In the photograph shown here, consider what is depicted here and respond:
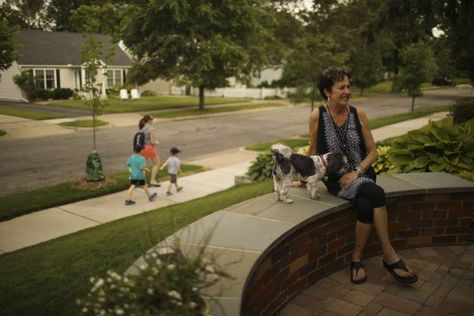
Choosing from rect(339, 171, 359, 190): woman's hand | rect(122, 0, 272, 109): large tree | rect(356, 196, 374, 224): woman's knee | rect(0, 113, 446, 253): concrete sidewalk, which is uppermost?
rect(122, 0, 272, 109): large tree

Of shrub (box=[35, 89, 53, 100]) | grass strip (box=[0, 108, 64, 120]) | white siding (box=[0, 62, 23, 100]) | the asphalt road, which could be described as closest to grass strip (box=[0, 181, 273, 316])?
white siding (box=[0, 62, 23, 100])

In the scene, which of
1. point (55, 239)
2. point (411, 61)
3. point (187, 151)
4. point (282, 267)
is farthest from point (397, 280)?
point (411, 61)

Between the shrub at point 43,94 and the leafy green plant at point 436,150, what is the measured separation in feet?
31.3

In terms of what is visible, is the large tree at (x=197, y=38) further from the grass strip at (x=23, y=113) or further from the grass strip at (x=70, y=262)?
the grass strip at (x=70, y=262)

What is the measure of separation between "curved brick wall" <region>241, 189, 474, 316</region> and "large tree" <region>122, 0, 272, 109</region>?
2116 centimetres

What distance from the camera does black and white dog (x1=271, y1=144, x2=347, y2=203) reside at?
3.87 m

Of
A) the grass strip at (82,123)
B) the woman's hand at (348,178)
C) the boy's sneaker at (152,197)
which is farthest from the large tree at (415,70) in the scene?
the woman's hand at (348,178)

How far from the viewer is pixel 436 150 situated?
230 inches

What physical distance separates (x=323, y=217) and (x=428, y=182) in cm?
157

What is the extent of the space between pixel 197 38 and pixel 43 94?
14873 mm

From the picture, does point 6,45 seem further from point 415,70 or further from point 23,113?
point 415,70

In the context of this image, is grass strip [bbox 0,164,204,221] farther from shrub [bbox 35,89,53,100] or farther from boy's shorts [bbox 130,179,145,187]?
shrub [bbox 35,89,53,100]

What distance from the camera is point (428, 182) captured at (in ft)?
14.7

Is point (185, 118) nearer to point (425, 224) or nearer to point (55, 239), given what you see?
point (55, 239)
